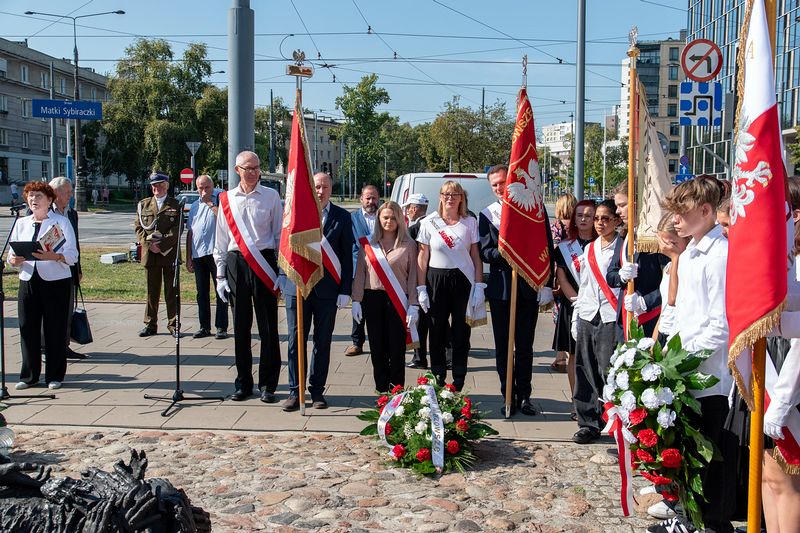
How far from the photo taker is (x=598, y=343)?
5992mm

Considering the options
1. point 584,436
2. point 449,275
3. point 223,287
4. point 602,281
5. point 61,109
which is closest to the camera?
point 602,281

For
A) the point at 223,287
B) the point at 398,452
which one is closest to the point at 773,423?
the point at 398,452

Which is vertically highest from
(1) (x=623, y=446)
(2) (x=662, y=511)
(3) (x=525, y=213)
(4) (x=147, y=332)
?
(3) (x=525, y=213)

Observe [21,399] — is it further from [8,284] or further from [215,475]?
[8,284]

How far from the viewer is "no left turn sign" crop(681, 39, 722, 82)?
12.7 metres

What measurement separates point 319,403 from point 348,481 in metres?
1.84

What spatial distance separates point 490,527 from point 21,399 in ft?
15.8

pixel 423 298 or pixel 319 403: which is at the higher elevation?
pixel 423 298

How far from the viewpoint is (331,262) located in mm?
7098

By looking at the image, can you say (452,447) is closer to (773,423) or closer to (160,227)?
(773,423)

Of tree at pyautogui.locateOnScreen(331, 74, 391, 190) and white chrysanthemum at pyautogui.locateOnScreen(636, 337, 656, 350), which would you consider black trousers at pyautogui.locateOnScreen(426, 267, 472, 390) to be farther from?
tree at pyautogui.locateOnScreen(331, 74, 391, 190)

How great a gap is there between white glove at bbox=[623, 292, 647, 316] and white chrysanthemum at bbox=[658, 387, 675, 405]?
152 centimetres

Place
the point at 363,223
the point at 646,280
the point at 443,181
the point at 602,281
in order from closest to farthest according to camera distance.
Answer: the point at 646,280, the point at 602,281, the point at 363,223, the point at 443,181

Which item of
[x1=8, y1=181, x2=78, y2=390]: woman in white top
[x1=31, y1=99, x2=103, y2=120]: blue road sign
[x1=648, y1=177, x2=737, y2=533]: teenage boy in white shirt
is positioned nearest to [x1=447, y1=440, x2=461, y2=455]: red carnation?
[x1=648, y1=177, x2=737, y2=533]: teenage boy in white shirt
